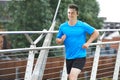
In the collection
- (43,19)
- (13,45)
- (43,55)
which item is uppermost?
(43,55)

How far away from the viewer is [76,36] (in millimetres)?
5066

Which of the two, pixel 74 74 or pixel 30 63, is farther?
pixel 30 63

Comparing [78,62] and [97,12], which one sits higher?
[78,62]

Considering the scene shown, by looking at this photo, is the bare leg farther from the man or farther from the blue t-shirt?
the blue t-shirt

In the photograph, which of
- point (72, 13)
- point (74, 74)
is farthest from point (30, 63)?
point (72, 13)

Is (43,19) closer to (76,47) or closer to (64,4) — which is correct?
(64,4)

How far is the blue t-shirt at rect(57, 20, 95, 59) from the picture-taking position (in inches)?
199

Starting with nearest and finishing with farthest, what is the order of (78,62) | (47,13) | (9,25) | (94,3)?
(78,62)
(47,13)
(9,25)
(94,3)

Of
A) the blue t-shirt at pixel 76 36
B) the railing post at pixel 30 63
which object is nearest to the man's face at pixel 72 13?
the blue t-shirt at pixel 76 36

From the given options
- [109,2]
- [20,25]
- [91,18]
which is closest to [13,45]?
[20,25]

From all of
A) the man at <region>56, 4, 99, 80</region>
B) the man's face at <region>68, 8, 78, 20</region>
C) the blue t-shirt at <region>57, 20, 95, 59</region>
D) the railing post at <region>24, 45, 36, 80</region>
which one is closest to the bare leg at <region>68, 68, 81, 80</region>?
the man at <region>56, 4, 99, 80</region>

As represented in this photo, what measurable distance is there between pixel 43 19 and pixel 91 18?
3.21m

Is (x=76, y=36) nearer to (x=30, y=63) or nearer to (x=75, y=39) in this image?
(x=75, y=39)

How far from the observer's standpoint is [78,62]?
506 cm
